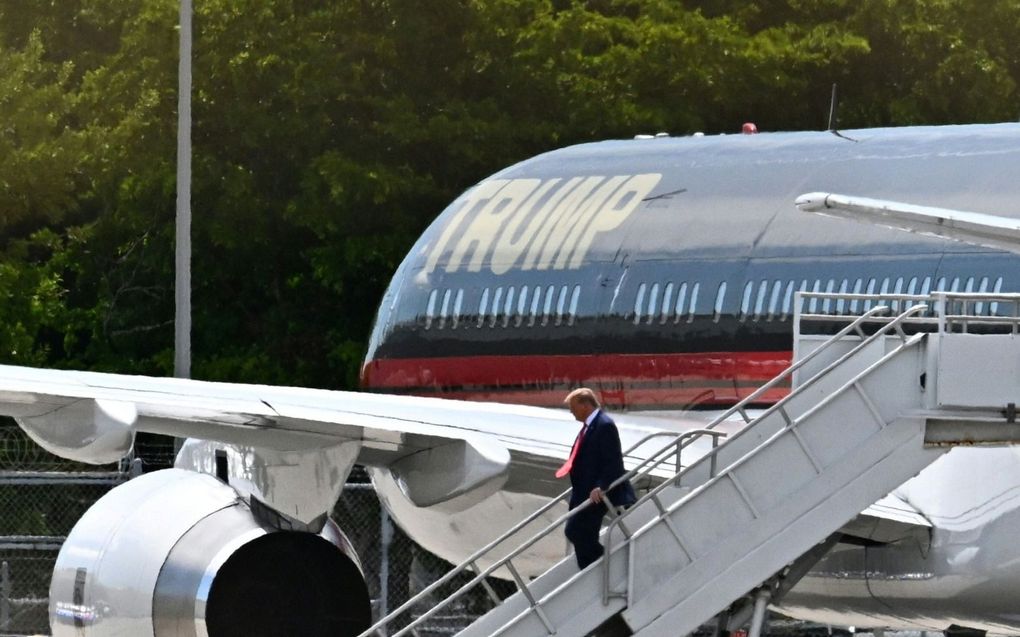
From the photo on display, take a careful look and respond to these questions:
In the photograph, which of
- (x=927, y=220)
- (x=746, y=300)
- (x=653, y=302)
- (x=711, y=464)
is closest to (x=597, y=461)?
(x=711, y=464)

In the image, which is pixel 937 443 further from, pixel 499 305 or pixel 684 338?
pixel 499 305

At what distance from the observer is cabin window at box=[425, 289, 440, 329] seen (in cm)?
1862

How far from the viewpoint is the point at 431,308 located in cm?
1867

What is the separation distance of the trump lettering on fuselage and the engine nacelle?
3.47 meters

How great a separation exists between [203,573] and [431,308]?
179 inches

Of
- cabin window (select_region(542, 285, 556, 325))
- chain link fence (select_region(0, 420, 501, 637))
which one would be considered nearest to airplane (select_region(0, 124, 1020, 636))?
cabin window (select_region(542, 285, 556, 325))

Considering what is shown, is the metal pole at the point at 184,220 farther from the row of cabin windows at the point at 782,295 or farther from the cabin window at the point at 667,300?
the cabin window at the point at 667,300

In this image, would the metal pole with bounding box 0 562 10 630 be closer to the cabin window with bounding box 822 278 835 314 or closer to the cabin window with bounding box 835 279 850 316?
the cabin window with bounding box 822 278 835 314

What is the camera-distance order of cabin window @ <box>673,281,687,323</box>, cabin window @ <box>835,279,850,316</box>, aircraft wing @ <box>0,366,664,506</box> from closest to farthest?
aircraft wing @ <box>0,366,664,506</box>
cabin window @ <box>835,279,850,316</box>
cabin window @ <box>673,281,687,323</box>

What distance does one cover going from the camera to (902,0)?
36.0 meters

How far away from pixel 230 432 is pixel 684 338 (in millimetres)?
4848

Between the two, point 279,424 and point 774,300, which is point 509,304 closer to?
point 774,300

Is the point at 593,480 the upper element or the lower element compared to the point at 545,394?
upper

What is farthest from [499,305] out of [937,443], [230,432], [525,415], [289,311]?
[289,311]
